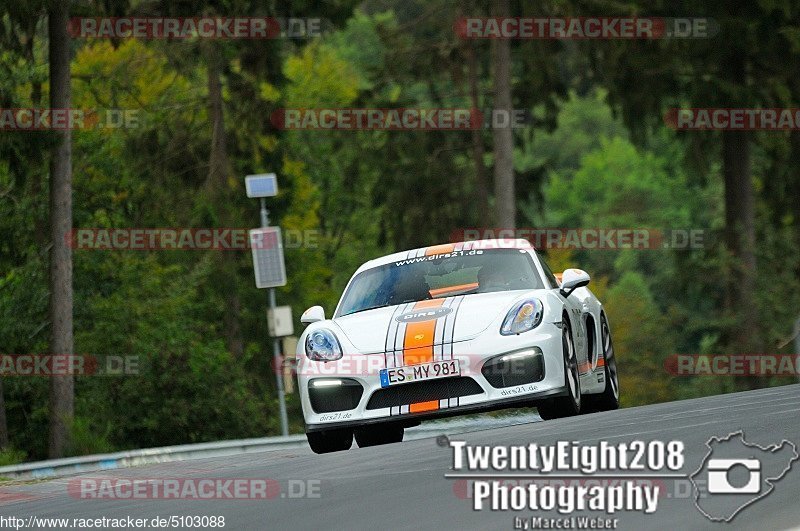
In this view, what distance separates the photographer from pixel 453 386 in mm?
11633

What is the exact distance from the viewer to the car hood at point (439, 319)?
11.8m

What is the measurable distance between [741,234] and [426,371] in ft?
78.4

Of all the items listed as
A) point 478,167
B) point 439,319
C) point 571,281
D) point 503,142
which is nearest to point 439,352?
point 439,319

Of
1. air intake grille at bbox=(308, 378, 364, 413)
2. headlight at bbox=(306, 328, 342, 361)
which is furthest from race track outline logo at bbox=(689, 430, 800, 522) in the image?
headlight at bbox=(306, 328, 342, 361)

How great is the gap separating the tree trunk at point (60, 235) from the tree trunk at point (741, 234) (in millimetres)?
14686

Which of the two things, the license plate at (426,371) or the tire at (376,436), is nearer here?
the license plate at (426,371)

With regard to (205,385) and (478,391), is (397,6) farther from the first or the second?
(478,391)

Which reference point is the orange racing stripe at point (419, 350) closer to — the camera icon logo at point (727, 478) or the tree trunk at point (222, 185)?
the camera icon logo at point (727, 478)

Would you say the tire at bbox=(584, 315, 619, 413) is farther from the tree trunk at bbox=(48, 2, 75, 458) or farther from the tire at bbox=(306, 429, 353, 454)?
the tree trunk at bbox=(48, 2, 75, 458)

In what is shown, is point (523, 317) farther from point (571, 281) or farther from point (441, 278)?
point (441, 278)

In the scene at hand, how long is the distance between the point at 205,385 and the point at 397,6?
192 ft

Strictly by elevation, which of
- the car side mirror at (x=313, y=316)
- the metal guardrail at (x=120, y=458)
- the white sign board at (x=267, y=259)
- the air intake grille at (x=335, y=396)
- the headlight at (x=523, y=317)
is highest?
the white sign board at (x=267, y=259)

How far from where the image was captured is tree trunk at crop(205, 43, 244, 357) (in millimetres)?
36950

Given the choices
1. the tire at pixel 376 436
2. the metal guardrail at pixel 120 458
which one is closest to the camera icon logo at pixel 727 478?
the tire at pixel 376 436
